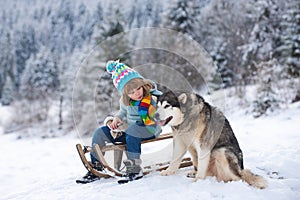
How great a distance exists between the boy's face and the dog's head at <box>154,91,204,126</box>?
0.37 m

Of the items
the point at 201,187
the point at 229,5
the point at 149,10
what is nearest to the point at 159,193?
the point at 201,187

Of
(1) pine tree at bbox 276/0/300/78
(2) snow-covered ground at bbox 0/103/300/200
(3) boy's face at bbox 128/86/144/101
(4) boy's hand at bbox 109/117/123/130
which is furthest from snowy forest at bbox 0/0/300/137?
(4) boy's hand at bbox 109/117/123/130

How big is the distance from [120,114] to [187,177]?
1.01 metres

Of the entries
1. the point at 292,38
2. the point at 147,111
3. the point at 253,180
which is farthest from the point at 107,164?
the point at 292,38

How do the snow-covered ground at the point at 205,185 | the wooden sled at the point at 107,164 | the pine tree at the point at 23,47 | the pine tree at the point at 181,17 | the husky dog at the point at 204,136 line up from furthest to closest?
the pine tree at the point at 23,47 → the pine tree at the point at 181,17 → the wooden sled at the point at 107,164 → the husky dog at the point at 204,136 → the snow-covered ground at the point at 205,185

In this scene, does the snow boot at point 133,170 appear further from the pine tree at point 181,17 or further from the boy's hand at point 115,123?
the pine tree at point 181,17

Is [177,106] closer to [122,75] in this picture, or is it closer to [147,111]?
[147,111]

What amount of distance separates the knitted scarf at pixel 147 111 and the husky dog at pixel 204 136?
18 cm

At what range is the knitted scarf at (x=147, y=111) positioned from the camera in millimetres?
3016

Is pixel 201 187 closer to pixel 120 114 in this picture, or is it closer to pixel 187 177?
pixel 187 177

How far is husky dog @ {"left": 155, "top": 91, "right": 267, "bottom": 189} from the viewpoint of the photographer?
265cm

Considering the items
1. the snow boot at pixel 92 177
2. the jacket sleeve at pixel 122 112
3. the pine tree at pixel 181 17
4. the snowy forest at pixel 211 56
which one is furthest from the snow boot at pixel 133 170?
the pine tree at pixel 181 17

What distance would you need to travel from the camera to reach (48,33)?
190 feet

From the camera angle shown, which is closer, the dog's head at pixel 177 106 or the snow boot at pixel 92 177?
the dog's head at pixel 177 106
